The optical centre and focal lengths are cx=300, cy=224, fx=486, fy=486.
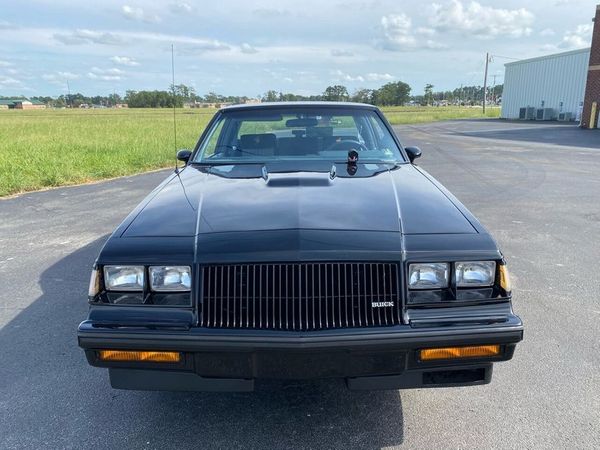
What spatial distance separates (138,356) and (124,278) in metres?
0.35

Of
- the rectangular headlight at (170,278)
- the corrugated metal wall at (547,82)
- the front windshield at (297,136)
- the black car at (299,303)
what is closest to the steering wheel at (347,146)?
the front windshield at (297,136)

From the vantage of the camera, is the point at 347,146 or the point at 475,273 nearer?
the point at 475,273

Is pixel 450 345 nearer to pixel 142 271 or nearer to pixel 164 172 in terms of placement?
pixel 142 271

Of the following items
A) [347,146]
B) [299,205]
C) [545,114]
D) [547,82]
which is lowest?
[299,205]

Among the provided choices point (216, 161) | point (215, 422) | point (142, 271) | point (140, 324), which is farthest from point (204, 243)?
point (216, 161)

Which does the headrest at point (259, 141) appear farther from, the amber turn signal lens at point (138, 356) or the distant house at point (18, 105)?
the distant house at point (18, 105)

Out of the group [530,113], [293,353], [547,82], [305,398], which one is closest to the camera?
[293,353]

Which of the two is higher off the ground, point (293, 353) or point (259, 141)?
point (259, 141)

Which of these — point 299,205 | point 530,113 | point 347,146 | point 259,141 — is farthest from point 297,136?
point 530,113

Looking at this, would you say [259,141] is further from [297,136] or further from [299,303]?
[299,303]

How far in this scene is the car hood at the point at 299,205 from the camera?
7.63 ft

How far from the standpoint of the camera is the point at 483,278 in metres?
2.22

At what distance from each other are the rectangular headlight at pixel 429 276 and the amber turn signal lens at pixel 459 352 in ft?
0.91

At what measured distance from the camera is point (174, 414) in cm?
261
